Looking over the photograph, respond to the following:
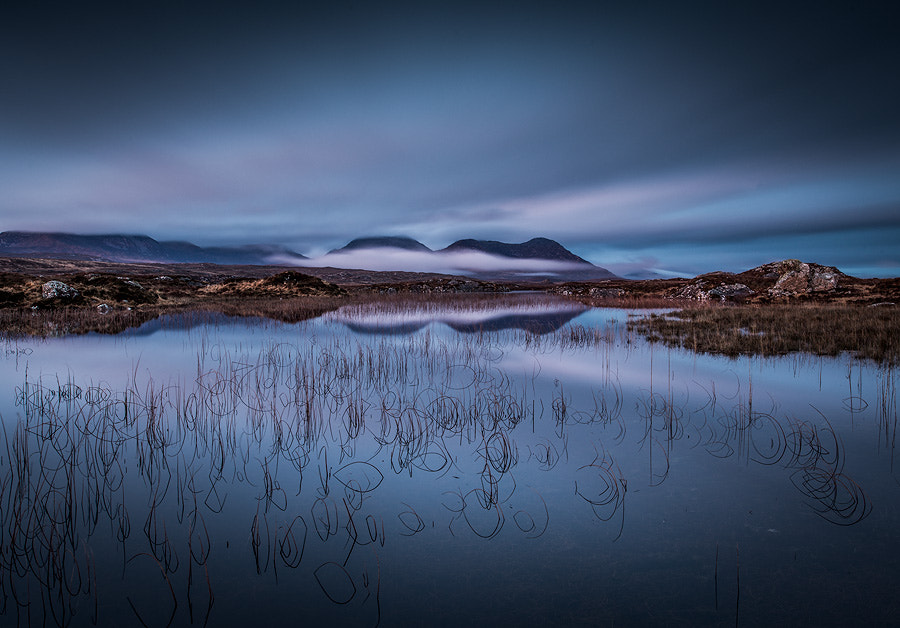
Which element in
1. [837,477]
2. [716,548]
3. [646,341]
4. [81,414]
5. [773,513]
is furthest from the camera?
[646,341]

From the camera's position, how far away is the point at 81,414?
304 inches

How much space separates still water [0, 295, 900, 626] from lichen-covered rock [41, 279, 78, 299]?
2488cm

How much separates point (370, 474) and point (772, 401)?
27.5 ft

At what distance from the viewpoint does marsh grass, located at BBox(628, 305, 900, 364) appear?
46.2 feet

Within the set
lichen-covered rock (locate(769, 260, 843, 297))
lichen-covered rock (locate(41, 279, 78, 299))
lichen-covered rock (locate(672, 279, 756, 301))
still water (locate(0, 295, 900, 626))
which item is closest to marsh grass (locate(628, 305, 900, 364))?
still water (locate(0, 295, 900, 626))

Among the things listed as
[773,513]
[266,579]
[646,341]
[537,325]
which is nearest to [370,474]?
[266,579]

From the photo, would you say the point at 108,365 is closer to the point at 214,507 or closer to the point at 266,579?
the point at 214,507

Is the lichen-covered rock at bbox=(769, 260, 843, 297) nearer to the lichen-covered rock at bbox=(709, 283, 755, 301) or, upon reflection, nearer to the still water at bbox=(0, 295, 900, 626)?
the lichen-covered rock at bbox=(709, 283, 755, 301)

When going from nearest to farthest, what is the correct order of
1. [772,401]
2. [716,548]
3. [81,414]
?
[716,548]
[81,414]
[772,401]

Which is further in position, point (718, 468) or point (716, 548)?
point (718, 468)

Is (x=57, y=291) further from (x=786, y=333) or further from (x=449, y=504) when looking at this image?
(x=786, y=333)

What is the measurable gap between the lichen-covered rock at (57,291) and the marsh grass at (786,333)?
37.5m

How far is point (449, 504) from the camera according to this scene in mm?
4910

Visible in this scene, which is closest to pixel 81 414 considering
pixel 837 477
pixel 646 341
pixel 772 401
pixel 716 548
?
pixel 716 548
